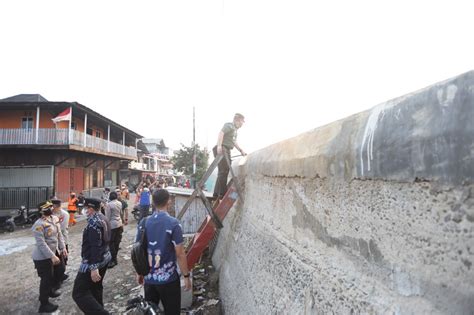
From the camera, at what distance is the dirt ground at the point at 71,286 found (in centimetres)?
478

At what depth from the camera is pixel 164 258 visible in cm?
299

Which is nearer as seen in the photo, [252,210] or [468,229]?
[468,229]

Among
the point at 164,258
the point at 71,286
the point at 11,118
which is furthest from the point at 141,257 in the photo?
the point at 11,118

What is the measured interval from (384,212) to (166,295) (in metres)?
2.48

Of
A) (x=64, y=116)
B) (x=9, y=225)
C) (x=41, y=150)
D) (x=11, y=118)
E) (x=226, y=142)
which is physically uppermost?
(x=11, y=118)

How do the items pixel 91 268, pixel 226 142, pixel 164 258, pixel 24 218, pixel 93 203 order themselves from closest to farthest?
pixel 164 258 < pixel 91 268 < pixel 93 203 < pixel 226 142 < pixel 24 218

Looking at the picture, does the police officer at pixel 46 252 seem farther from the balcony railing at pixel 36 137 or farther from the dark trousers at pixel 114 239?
the balcony railing at pixel 36 137

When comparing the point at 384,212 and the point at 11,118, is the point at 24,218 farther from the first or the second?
the point at 384,212

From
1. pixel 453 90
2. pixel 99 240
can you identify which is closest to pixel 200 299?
pixel 99 240

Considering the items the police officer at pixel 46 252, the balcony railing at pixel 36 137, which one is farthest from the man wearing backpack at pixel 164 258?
the balcony railing at pixel 36 137

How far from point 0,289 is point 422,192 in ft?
24.8

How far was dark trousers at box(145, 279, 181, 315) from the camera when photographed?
3027 millimetres

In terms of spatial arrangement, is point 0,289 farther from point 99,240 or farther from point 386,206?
point 386,206

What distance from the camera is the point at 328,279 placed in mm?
1739
